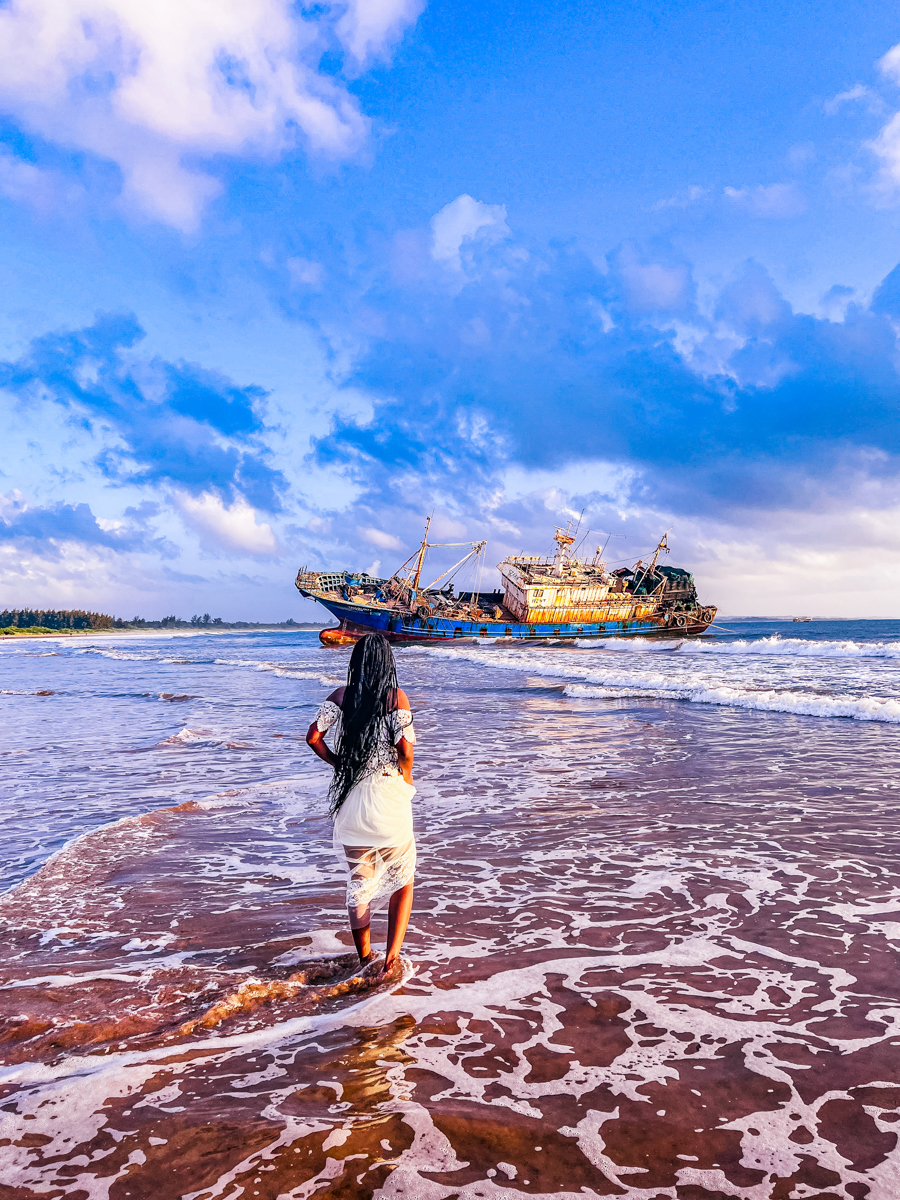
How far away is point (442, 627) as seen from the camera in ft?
185

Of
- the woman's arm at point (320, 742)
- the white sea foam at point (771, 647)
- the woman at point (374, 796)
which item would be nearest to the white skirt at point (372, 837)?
the woman at point (374, 796)

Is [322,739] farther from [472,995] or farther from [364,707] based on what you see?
[472,995]

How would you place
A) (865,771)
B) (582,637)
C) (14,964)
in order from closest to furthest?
(14,964), (865,771), (582,637)

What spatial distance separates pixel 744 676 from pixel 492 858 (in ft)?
72.0

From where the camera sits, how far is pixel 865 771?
30.8ft

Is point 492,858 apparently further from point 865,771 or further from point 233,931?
point 865,771

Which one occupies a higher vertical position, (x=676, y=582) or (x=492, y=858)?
(x=676, y=582)

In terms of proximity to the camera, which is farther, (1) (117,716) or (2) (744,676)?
(2) (744,676)

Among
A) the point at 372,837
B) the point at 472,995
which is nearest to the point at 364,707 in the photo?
the point at 372,837

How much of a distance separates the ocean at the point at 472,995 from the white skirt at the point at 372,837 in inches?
19.7

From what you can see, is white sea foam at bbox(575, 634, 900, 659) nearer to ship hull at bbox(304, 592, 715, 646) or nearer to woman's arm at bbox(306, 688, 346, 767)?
ship hull at bbox(304, 592, 715, 646)

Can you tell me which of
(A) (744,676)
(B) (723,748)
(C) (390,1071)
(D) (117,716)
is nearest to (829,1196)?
(C) (390,1071)

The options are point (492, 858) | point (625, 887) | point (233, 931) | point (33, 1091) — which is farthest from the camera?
point (492, 858)

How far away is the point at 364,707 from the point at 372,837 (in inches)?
30.2
